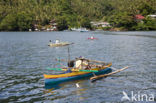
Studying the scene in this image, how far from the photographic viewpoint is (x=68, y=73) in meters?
30.9

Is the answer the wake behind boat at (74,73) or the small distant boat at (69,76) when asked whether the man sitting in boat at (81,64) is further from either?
the small distant boat at (69,76)

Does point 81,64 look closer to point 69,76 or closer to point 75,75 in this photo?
point 75,75

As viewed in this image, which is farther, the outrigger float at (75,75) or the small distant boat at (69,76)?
the outrigger float at (75,75)

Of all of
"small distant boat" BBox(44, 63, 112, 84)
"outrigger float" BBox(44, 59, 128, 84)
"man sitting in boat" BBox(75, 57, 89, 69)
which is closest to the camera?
"small distant boat" BBox(44, 63, 112, 84)

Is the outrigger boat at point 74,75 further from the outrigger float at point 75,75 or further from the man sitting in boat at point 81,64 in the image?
the man sitting in boat at point 81,64

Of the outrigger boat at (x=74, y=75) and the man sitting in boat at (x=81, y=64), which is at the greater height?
the man sitting in boat at (x=81, y=64)

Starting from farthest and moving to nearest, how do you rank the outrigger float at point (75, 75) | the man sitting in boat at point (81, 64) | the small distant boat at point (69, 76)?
1. the man sitting in boat at point (81, 64)
2. the outrigger float at point (75, 75)
3. the small distant boat at point (69, 76)

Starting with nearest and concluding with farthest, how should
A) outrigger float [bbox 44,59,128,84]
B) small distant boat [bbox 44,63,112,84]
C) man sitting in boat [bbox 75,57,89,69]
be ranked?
small distant boat [bbox 44,63,112,84], outrigger float [bbox 44,59,128,84], man sitting in boat [bbox 75,57,89,69]

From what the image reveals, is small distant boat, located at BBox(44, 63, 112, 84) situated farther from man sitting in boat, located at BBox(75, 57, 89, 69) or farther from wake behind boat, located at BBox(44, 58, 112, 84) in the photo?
man sitting in boat, located at BBox(75, 57, 89, 69)

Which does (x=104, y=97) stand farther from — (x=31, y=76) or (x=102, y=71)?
(x=31, y=76)

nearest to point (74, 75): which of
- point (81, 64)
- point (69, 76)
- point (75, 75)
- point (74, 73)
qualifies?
point (75, 75)

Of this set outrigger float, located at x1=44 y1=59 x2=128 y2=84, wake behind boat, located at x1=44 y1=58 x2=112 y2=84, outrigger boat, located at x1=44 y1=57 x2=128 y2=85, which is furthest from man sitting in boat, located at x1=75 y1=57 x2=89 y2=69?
outrigger boat, located at x1=44 y1=57 x2=128 y2=85

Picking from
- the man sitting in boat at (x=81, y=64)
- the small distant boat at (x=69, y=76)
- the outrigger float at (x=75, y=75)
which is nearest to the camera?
the small distant boat at (x=69, y=76)

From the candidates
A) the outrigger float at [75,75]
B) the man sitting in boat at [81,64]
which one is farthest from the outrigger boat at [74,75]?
the man sitting in boat at [81,64]
